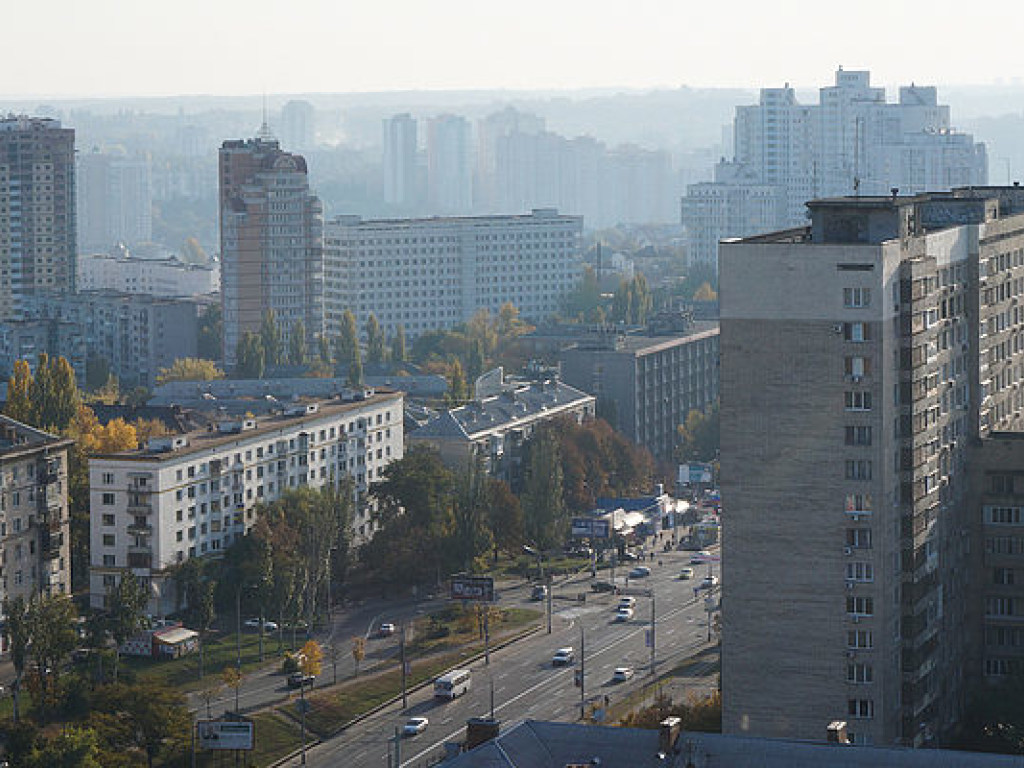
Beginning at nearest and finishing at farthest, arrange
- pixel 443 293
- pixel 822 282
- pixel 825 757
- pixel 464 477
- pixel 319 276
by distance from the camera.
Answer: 1. pixel 825 757
2. pixel 822 282
3. pixel 464 477
4. pixel 319 276
5. pixel 443 293

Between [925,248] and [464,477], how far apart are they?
89.5 feet

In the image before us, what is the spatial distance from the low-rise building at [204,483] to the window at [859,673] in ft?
82.1

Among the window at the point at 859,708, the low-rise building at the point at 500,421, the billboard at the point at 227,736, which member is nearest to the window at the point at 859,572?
the window at the point at 859,708

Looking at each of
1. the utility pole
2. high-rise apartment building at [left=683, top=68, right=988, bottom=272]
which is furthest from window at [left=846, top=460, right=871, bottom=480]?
high-rise apartment building at [left=683, top=68, right=988, bottom=272]

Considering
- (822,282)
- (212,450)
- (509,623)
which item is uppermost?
(822,282)

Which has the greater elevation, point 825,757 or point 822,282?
point 822,282

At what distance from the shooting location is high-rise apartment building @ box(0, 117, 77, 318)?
119 metres

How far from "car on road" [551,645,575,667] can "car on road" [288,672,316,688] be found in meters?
6.12

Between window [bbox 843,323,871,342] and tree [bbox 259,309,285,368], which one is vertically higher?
window [bbox 843,323,871,342]

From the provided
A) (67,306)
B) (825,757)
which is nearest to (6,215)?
(67,306)

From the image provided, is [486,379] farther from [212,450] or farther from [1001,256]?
[1001,256]

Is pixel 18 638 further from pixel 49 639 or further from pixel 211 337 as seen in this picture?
pixel 211 337

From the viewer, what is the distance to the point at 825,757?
33688 mm

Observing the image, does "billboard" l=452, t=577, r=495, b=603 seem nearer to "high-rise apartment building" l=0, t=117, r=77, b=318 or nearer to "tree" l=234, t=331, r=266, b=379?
"tree" l=234, t=331, r=266, b=379
